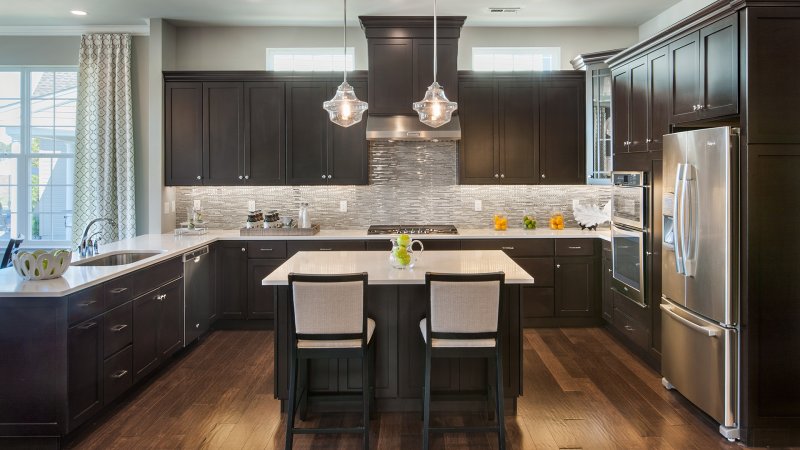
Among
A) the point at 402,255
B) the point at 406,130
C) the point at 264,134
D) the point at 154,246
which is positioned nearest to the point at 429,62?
the point at 406,130

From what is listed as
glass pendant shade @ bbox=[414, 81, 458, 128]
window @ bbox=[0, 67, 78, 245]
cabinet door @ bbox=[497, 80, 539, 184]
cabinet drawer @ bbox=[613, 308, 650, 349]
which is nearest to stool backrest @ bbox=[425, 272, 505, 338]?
glass pendant shade @ bbox=[414, 81, 458, 128]

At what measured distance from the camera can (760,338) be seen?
2.88m

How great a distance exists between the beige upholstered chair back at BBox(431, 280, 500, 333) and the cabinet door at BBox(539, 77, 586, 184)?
3238 mm

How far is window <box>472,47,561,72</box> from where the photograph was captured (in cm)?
588

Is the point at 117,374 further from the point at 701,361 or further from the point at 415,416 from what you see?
the point at 701,361

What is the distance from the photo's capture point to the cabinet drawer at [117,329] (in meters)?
3.22

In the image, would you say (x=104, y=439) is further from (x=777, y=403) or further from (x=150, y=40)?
(x=150, y=40)

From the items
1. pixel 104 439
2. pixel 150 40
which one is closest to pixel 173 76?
pixel 150 40

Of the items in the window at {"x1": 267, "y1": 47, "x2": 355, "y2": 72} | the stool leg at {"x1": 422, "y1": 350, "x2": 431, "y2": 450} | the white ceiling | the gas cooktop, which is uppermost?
the white ceiling

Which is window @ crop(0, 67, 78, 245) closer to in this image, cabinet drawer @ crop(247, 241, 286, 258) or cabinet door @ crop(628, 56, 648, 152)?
cabinet drawer @ crop(247, 241, 286, 258)

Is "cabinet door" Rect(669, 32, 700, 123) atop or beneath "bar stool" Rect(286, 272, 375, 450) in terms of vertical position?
atop

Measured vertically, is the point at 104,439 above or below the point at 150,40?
below

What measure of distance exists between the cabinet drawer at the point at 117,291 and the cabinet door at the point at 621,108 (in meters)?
3.89

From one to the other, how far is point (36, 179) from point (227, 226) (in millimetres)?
2026
